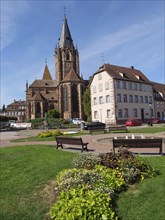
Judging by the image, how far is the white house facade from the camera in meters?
49.7

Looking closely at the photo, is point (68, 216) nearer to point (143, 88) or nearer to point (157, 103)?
point (143, 88)

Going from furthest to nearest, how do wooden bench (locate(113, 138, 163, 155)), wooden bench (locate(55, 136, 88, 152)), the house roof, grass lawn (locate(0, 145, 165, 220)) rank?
the house roof
wooden bench (locate(55, 136, 88, 152))
wooden bench (locate(113, 138, 163, 155))
grass lawn (locate(0, 145, 165, 220))

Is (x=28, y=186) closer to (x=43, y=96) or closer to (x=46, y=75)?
(x=43, y=96)

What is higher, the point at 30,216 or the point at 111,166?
the point at 111,166

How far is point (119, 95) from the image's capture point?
166 feet

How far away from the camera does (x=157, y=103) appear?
60.1 m

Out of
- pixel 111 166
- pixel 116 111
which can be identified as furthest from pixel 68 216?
pixel 116 111

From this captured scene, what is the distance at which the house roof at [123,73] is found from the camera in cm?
5116

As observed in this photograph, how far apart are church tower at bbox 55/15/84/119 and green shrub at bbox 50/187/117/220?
75295mm

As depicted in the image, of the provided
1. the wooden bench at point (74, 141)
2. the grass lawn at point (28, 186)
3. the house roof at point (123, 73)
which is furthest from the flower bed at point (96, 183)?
the house roof at point (123, 73)

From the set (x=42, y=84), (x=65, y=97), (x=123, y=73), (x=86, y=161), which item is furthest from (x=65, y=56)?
(x=86, y=161)

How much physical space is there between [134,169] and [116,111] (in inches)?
1656

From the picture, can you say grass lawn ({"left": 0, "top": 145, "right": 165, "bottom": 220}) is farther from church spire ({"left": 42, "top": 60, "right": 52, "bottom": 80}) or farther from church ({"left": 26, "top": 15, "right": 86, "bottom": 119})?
church spire ({"left": 42, "top": 60, "right": 52, "bottom": 80})

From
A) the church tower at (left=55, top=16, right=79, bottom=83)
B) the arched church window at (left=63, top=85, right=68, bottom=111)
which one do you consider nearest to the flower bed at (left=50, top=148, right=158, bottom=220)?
the arched church window at (left=63, top=85, right=68, bottom=111)
